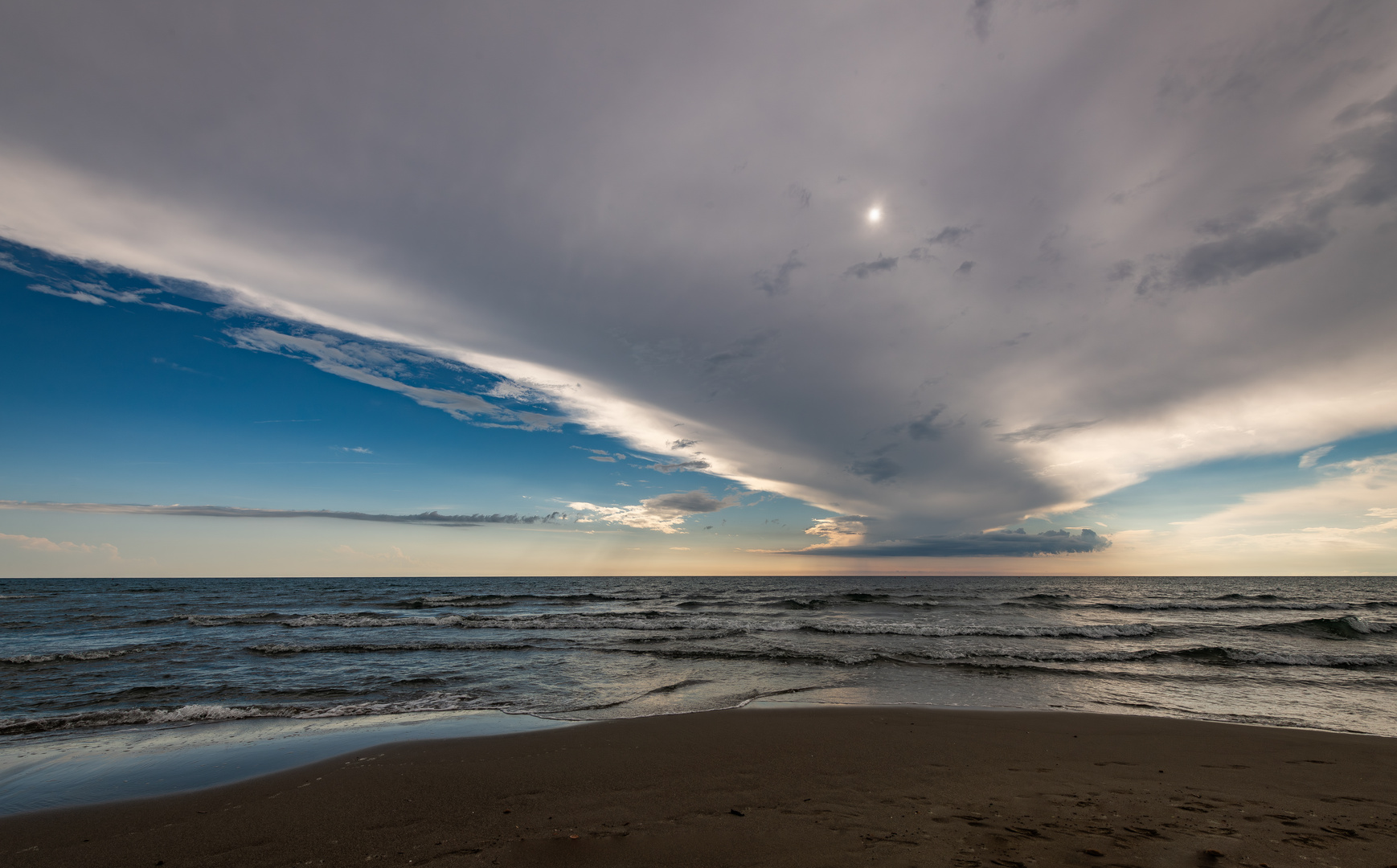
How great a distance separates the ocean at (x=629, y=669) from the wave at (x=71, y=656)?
0.08 metres

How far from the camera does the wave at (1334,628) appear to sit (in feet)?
84.7

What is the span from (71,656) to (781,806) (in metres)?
24.5

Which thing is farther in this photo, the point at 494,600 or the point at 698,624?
the point at 494,600

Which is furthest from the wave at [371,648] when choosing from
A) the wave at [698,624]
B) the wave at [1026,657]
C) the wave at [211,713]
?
the wave at [211,713]

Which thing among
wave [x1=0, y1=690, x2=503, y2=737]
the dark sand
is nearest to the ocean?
wave [x1=0, y1=690, x2=503, y2=737]

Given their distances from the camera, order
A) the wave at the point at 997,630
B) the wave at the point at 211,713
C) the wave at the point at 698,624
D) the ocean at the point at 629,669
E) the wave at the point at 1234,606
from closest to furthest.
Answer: the wave at the point at 211,713
the ocean at the point at 629,669
the wave at the point at 997,630
the wave at the point at 698,624
the wave at the point at 1234,606

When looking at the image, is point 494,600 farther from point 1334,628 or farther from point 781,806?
point 1334,628

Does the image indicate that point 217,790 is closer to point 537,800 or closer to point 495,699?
point 537,800

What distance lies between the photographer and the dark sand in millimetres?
5520

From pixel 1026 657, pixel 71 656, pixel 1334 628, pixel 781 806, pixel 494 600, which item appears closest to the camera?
pixel 781 806

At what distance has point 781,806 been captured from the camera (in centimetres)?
676

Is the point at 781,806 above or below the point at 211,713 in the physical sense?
above

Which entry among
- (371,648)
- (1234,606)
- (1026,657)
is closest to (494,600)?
(371,648)

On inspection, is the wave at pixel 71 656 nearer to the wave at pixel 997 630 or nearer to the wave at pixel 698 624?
the wave at pixel 698 624
